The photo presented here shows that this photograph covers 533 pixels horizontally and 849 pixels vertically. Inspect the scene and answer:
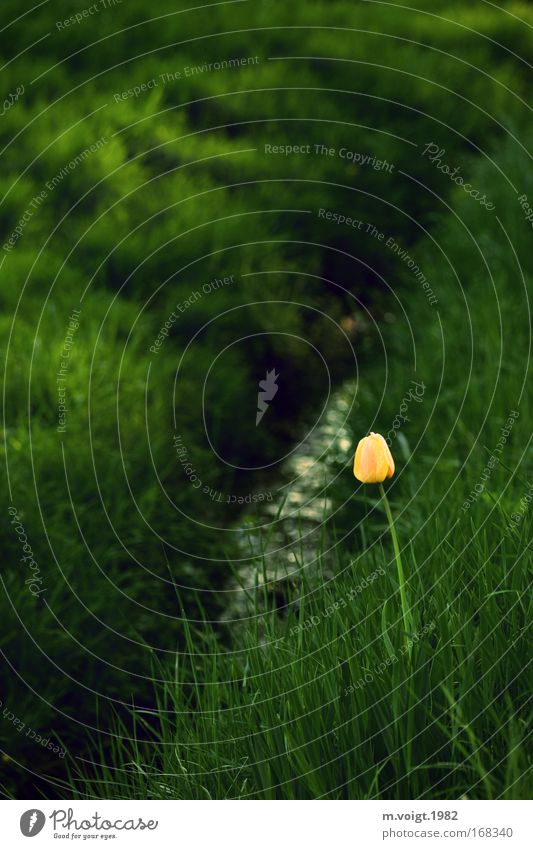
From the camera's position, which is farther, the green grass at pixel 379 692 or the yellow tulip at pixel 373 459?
the yellow tulip at pixel 373 459

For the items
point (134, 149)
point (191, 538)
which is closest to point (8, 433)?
point (191, 538)

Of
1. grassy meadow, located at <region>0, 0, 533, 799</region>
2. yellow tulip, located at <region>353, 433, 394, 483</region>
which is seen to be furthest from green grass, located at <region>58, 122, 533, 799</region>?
yellow tulip, located at <region>353, 433, 394, 483</region>

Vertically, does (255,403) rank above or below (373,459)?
above

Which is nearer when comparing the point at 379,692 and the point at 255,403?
the point at 379,692

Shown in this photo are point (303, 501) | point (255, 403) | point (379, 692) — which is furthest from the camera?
point (255, 403)
